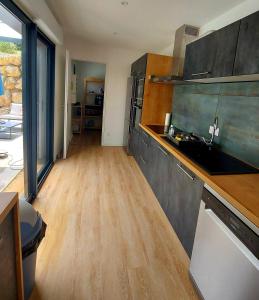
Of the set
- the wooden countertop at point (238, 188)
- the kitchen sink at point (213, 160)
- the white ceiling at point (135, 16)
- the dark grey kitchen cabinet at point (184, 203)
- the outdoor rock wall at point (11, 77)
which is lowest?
the dark grey kitchen cabinet at point (184, 203)

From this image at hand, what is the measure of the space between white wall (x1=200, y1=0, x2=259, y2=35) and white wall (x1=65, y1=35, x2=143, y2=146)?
2.43 m

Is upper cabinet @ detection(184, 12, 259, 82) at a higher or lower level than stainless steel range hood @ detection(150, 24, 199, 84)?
lower

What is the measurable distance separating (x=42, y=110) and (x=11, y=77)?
2.84ft

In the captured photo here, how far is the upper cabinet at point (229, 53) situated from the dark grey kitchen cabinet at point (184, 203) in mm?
867

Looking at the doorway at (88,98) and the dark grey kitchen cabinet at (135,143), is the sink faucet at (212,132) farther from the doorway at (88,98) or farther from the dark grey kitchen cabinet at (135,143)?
the doorway at (88,98)

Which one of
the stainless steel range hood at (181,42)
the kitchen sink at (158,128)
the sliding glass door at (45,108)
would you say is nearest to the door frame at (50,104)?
the sliding glass door at (45,108)

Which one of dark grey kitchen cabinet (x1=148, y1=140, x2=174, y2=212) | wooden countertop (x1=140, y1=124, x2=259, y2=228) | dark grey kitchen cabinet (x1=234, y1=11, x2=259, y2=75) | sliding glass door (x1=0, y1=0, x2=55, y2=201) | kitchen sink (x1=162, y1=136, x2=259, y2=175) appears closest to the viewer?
wooden countertop (x1=140, y1=124, x2=259, y2=228)

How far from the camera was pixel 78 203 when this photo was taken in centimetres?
264

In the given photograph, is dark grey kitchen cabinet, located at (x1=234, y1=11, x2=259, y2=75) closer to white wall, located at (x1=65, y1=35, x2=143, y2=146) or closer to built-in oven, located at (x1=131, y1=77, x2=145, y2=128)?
built-in oven, located at (x1=131, y1=77, x2=145, y2=128)

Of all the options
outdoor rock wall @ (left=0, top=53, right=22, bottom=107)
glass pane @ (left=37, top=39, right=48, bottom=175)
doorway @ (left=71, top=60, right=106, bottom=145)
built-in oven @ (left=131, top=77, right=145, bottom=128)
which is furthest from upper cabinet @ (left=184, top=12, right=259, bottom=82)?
doorway @ (left=71, top=60, right=106, bottom=145)

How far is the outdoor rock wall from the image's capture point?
2.40 meters

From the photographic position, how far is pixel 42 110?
3.46 meters

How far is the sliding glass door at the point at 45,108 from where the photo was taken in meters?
3.24

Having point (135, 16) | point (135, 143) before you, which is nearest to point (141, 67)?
point (135, 16)
